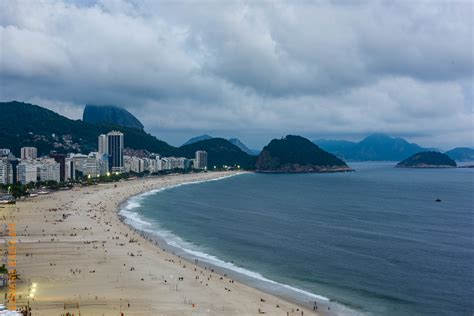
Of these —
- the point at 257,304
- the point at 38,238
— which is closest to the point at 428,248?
the point at 257,304

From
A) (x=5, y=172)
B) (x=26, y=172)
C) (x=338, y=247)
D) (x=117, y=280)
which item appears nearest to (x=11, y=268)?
(x=117, y=280)

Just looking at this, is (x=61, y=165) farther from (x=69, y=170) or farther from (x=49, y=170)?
(x=49, y=170)

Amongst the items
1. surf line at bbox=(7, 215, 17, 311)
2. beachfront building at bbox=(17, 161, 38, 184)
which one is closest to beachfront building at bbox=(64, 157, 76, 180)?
beachfront building at bbox=(17, 161, 38, 184)

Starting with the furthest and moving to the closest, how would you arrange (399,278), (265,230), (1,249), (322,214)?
(322,214) → (265,230) → (1,249) → (399,278)

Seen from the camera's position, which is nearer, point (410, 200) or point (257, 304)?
point (257, 304)

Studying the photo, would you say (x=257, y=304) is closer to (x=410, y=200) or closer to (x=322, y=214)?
(x=322, y=214)

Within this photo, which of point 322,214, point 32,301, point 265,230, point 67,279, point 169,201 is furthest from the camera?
point 169,201

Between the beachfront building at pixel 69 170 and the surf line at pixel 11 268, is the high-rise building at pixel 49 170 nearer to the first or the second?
the beachfront building at pixel 69 170

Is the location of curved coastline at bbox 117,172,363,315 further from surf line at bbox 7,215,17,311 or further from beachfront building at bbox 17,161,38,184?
beachfront building at bbox 17,161,38,184
